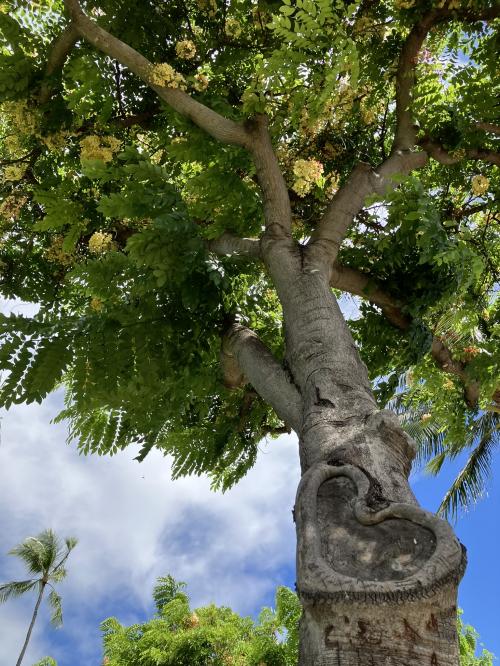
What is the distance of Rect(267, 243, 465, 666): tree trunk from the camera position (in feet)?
5.93

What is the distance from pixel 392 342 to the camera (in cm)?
637

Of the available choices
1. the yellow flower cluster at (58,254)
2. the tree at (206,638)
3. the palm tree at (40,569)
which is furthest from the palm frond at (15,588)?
the yellow flower cluster at (58,254)

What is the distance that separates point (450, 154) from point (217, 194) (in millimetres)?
2421

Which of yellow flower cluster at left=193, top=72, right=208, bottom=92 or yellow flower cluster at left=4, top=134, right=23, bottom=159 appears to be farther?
yellow flower cluster at left=4, top=134, right=23, bottom=159

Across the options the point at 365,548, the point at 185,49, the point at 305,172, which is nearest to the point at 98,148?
the point at 185,49

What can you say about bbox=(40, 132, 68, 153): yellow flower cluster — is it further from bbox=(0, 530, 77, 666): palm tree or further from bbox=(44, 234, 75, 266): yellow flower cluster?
bbox=(0, 530, 77, 666): palm tree

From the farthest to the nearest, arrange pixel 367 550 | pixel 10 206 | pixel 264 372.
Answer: pixel 10 206, pixel 264 372, pixel 367 550

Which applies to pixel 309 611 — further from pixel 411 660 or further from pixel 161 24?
pixel 161 24

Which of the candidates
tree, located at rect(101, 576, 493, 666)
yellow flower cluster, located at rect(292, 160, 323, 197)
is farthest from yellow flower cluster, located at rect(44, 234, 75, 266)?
tree, located at rect(101, 576, 493, 666)

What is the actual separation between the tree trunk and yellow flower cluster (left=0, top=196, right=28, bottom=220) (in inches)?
179

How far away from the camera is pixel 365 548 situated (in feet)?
6.85

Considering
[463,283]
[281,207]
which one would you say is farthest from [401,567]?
[463,283]

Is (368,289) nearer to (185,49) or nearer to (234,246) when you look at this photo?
(234,246)

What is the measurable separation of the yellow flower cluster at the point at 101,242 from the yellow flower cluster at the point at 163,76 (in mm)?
1467
